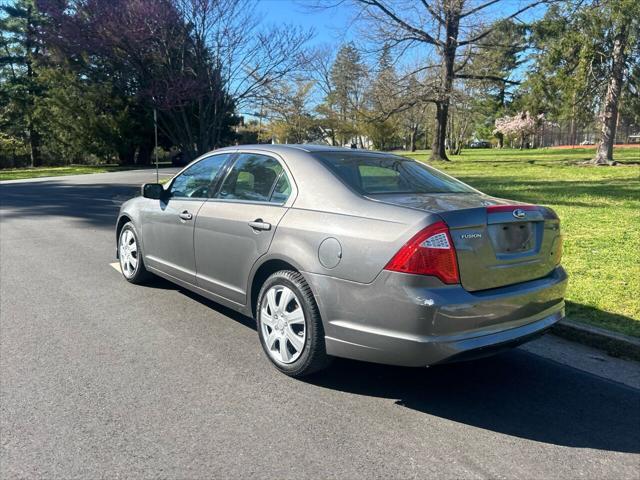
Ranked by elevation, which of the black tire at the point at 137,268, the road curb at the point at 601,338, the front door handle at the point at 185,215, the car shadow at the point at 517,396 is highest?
the front door handle at the point at 185,215

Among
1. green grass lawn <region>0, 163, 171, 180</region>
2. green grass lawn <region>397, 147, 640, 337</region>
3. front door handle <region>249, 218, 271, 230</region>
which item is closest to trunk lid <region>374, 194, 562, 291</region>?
front door handle <region>249, 218, 271, 230</region>

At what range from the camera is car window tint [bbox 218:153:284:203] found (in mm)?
4164

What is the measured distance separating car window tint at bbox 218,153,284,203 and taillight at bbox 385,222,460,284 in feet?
4.70

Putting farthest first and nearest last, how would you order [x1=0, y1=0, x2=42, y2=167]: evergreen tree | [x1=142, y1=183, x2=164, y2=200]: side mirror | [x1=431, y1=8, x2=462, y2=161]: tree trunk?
1. [x1=0, y1=0, x2=42, y2=167]: evergreen tree
2. [x1=431, y1=8, x2=462, y2=161]: tree trunk
3. [x1=142, y1=183, x2=164, y2=200]: side mirror

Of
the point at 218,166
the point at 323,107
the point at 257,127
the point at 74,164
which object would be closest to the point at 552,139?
the point at 323,107

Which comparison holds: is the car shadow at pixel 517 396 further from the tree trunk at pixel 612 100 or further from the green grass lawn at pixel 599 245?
the tree trunk at pixel 612 100

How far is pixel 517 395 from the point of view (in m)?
3.49

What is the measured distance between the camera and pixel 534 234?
11.5ft

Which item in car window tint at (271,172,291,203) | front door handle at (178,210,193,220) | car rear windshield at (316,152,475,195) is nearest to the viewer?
car rear windshield at (316,152,475,195)

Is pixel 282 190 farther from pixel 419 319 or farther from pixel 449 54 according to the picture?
pixel 449 54

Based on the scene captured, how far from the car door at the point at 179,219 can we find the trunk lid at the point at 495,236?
195cm

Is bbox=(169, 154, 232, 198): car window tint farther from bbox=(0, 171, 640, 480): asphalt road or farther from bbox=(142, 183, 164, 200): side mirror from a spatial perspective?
bbox=(0, 171, 640, 480): asphalt road

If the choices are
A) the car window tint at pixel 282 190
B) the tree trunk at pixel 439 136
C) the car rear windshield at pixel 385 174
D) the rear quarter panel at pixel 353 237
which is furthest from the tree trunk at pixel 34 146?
the rear quarter panel at pixel 353 237

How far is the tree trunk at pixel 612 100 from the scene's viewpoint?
2194 centimetres
